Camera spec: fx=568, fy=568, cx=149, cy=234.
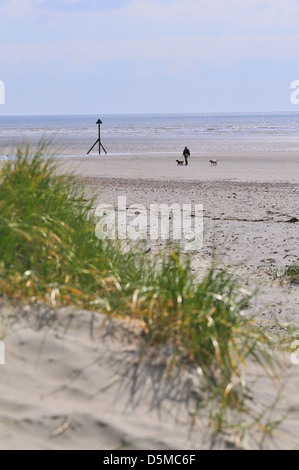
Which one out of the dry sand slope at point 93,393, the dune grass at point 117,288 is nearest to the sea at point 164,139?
the dune grass at point 117,288

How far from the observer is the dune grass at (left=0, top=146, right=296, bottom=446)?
333 cm

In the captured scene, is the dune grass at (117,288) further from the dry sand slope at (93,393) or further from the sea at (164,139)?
the sea at (164,139)

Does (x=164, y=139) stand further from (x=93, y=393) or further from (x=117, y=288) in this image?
(x=93, y=393)

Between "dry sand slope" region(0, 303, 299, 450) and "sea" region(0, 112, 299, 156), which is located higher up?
"sea" region(0, 112, 299, 156)

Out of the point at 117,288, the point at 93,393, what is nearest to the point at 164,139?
the point at 117,288

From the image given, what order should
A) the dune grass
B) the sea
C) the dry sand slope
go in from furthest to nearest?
1. the sea
2. the dune grass
3. the dry sand slope

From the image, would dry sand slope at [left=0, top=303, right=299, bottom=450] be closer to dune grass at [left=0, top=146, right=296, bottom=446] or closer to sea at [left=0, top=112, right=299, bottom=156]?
dune grass at [left=0, top=146, right=296, bottom=446]

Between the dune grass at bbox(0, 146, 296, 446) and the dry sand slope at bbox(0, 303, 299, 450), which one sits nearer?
the dry sand slope at bbox(0, 303, 299, 450)

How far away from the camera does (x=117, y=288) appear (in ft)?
12.4

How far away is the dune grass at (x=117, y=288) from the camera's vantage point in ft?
10.9

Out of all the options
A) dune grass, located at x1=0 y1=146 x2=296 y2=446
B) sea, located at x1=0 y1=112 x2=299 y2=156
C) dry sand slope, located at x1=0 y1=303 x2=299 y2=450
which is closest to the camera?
dry sand slope, located at x1=0 y1=303 x2=299 y2=450

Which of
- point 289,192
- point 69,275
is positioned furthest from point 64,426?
point 289,192

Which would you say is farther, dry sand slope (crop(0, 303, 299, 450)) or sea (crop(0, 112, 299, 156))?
sea (crop(0, 112, 299, 156))

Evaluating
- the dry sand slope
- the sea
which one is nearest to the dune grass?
the dry sand slope
